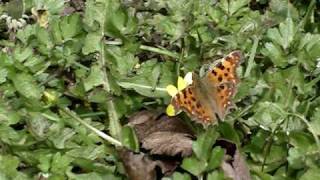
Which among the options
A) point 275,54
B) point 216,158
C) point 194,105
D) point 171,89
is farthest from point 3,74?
point 275,54

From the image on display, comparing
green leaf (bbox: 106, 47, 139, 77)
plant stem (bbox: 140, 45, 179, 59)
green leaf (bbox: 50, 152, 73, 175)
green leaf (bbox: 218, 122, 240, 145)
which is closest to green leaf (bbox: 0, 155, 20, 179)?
green leaf (bbox: 50, 152, 73, 175)

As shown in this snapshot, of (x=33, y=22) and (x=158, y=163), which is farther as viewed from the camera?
(x=33, y=22)

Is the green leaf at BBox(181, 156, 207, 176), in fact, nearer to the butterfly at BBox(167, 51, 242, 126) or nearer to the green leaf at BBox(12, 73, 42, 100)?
the butterfly at BBox(167, 51, 242, 126)

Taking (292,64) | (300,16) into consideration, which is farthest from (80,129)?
(300,16)

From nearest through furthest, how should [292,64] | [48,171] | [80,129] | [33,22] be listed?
[48,171], [80,129], [292,64], [33,22]

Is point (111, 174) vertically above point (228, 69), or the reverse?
point (228, 69)

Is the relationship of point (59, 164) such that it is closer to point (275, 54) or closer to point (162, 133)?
point (162, 133)

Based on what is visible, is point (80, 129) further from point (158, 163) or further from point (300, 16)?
point (300, 16)

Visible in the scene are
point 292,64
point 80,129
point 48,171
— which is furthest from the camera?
point 292,64
